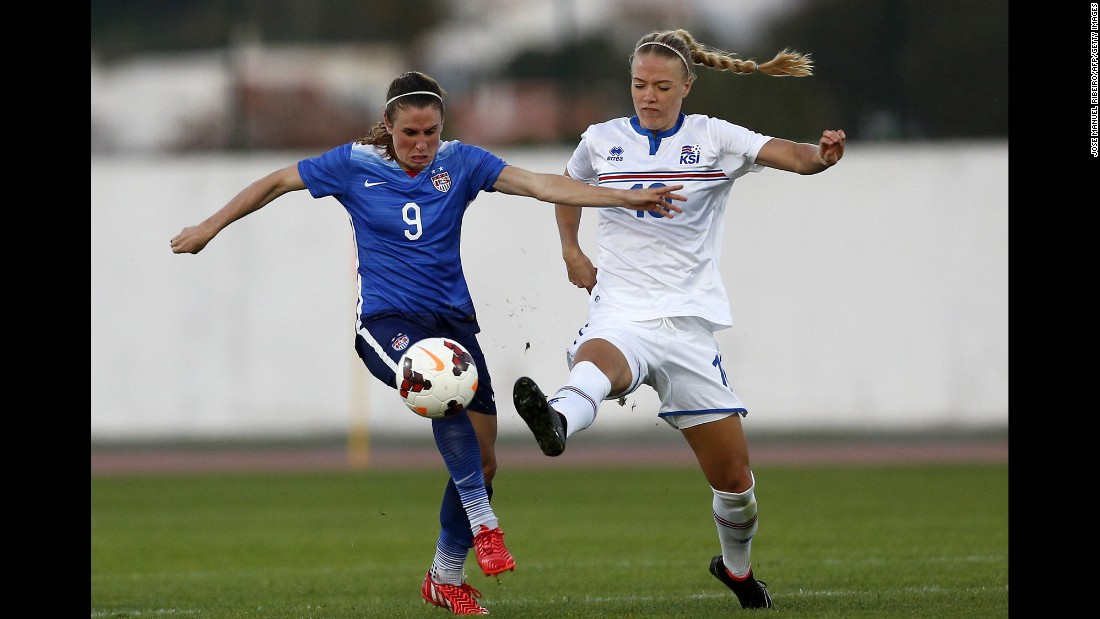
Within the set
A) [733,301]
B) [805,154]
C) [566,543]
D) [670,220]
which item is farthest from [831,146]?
[733,301]

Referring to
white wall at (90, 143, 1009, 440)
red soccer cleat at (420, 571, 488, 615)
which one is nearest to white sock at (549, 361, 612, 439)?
red soccer cleat at (420, 571, 488, 615)

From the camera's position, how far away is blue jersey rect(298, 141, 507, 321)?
6.79 metres

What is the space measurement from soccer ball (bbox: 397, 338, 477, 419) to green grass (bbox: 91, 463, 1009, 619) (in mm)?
1346

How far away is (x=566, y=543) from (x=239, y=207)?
528cm

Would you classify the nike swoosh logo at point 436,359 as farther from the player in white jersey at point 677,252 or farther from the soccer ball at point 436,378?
the player in white jersey at point 677,252

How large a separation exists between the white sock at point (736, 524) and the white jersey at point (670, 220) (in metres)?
0.84

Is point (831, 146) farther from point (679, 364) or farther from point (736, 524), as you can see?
point (736, 524)

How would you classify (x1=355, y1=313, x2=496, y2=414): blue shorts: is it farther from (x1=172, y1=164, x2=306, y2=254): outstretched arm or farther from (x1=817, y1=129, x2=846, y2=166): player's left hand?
(x1=817, y1=129, x2=846, y2=166): player's left hand

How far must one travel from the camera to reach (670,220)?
7.10 metres

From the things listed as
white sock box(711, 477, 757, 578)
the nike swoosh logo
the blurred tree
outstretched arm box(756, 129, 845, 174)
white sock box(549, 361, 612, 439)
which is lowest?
white sock box(711, 477, 757, 578)

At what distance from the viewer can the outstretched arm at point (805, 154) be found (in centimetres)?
648

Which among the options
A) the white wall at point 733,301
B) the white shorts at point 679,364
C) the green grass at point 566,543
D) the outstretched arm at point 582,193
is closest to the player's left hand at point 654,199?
the outstretched arm at point 582,193

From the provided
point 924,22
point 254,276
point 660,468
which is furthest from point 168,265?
point 924,22

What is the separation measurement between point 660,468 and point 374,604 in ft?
31.7
